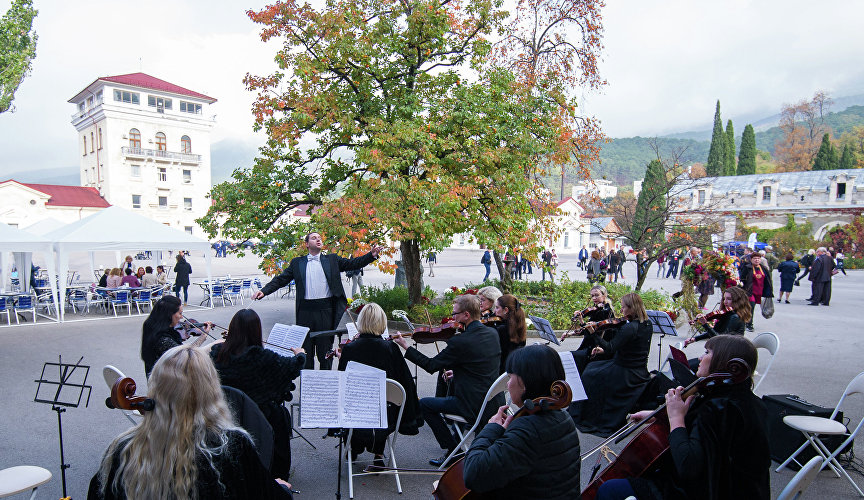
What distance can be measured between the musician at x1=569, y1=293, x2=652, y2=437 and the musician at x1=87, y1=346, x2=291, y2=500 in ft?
15.0

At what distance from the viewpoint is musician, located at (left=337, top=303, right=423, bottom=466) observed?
179 inches

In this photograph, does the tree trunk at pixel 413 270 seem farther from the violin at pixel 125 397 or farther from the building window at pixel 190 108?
the building window at pixel 190 108

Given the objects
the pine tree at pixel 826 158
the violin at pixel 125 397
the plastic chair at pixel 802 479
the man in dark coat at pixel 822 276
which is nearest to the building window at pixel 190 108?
the man in dark coat at pixel 822 276

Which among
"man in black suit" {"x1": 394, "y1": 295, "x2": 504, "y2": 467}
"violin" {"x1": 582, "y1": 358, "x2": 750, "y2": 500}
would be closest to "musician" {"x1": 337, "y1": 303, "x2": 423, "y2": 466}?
"man in black suit" {"x1": 394, "y1": 295, "x2": 504, "y2": 467}

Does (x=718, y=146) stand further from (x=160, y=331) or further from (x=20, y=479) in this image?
(x=20, y=479)

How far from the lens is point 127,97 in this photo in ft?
186

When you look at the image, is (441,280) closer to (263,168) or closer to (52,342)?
(263,168)

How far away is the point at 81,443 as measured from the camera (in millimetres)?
5348

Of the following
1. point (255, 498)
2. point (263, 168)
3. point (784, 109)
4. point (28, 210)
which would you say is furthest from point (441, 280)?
point (784, 109)

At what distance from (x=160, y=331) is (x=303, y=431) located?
2.09 meters

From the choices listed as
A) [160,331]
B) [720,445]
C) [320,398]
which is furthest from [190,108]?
[720,445]

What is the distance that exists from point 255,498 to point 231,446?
248 mm

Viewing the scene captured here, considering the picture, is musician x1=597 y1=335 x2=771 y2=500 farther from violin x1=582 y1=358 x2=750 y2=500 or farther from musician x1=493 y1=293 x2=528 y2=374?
musician x1=493 y1=293 x2=528 y2=374

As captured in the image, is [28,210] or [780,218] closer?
[28,210]
